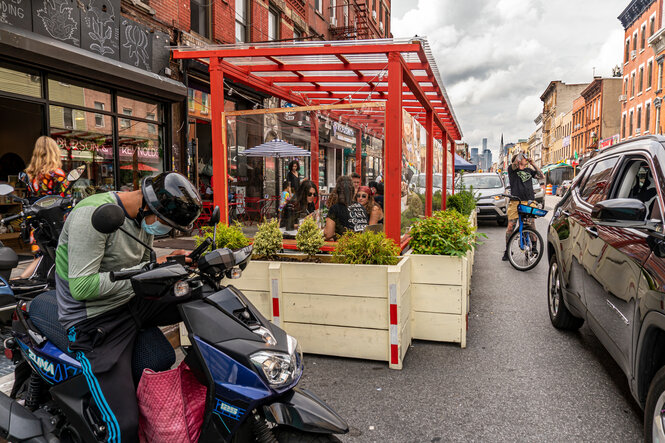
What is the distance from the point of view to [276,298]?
177 inches

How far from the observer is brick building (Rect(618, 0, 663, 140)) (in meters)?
39.9

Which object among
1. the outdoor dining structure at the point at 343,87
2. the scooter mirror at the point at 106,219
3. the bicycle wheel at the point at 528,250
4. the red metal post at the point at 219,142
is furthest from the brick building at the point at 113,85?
the scooter mirror at the point at 106,219

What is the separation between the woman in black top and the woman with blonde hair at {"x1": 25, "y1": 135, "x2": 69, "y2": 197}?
3.34 m

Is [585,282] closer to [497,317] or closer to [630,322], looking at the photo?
[630,322]

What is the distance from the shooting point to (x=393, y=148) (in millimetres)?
5305

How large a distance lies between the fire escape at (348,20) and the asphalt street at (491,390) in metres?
18.2

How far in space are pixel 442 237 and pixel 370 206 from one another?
157cm

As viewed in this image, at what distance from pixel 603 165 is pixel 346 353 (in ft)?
9.86

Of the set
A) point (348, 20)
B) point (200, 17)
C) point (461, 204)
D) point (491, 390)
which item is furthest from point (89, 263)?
point (348, 20)

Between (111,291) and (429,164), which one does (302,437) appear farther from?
(429,164)

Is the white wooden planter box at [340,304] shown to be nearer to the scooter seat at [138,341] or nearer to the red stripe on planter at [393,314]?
the red stripe on planter at [393,314]

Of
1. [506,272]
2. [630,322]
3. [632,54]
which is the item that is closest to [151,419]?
[630,322]

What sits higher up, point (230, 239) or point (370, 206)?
point (370, 206)

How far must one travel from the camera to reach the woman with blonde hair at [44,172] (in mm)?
5477
